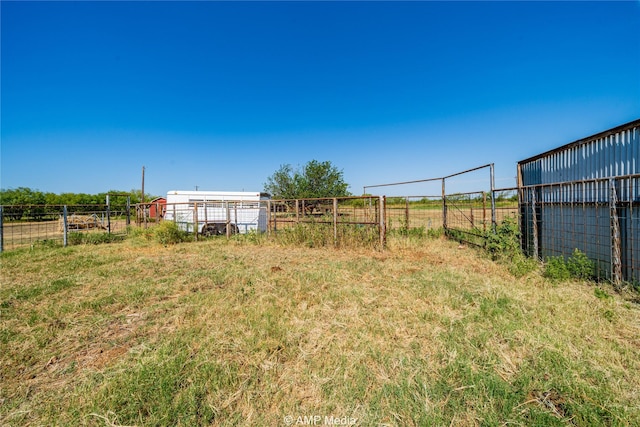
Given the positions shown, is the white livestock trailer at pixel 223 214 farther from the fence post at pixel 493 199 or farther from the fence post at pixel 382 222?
the fence post at pixel 493 199

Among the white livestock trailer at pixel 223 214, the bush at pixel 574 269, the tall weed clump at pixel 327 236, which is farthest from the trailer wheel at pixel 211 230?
the bush at pixel 574 269

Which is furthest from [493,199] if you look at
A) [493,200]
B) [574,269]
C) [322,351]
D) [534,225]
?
[322,351]

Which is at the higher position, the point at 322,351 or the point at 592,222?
the point at 592,222

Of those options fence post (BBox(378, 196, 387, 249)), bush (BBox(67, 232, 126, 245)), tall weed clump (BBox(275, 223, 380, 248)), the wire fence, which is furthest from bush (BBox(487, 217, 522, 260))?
bush (BBox(67, 232, 126, 245))

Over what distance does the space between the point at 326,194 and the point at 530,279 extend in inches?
801

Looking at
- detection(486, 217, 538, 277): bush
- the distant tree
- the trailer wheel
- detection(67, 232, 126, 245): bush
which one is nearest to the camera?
detection(486, 217, 538, 277): bush

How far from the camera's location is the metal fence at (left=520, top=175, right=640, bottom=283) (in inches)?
159

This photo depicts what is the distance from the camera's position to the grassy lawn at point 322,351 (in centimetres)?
191

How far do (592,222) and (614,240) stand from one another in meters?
0.61

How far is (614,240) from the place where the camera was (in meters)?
4.17

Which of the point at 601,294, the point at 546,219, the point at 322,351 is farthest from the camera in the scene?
the point at 546,219

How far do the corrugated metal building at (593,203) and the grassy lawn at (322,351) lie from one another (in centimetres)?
72

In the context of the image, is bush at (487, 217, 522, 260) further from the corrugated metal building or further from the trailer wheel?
the trailer wheel

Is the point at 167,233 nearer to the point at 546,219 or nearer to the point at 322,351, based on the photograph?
the point at 322,351
